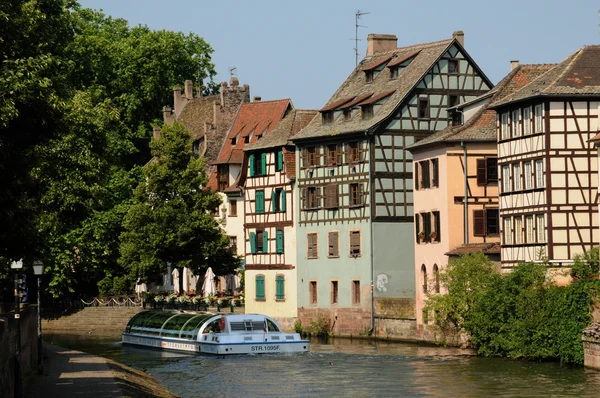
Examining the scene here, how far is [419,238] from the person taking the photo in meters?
65.3

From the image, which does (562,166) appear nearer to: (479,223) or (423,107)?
(479,223)

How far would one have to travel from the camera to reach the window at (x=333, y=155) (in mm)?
72188

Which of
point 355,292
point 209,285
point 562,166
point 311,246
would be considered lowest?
point 355,292

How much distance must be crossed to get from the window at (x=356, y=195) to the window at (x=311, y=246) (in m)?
3.85

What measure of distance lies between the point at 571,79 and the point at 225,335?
1735 cm

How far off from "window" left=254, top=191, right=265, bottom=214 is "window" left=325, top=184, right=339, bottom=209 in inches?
280

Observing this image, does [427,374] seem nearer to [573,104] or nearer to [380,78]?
[573,104]

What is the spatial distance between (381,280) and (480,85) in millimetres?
10943

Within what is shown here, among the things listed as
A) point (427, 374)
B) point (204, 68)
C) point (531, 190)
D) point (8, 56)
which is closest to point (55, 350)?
point (427, 374)

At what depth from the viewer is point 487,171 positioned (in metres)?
61.8

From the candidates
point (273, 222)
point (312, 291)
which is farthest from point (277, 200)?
point (312, 291)

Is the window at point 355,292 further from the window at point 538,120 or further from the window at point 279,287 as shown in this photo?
the window at point 538,120

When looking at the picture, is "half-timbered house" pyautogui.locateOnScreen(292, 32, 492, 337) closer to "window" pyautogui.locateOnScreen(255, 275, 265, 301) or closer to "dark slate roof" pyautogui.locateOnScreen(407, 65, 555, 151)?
"window" pyautogui.locateOnScreen(255, 275, 265, 301)

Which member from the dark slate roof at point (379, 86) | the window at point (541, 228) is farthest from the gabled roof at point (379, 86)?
the window at point (541, 228)
